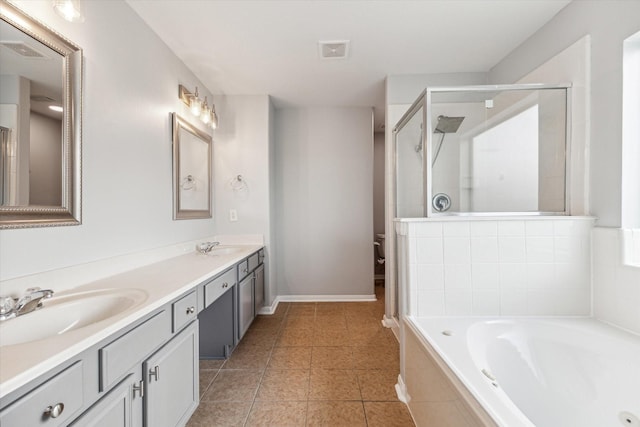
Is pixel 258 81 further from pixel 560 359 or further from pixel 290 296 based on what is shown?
pixel 560 359

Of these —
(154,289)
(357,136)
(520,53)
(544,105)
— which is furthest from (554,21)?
(154,289)

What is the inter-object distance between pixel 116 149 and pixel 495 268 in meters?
2.28

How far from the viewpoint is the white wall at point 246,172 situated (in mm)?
3020

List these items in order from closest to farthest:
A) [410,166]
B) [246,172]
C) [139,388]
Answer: [139,388] < [410,166] < [246,172]

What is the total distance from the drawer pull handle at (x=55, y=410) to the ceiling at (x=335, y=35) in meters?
2.04

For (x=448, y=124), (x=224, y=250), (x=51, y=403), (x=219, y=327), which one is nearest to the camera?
(x=51, y=403)

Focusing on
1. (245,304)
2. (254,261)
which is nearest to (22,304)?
(245,304)

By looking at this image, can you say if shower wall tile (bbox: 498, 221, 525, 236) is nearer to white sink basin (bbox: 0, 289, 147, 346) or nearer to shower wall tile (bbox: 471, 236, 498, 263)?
shower wall tile (bbox: 471, 236, 498, 263)

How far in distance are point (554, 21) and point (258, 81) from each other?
2360mm

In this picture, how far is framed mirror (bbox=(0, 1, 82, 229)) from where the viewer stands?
40.7 inches

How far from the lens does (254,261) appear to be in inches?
103

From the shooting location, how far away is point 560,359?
1.33 meters

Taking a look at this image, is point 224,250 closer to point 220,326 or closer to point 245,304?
point 245,304

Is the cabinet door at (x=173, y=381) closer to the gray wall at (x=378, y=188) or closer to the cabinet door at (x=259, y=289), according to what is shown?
the cabinet door at (x=259, y=289)
